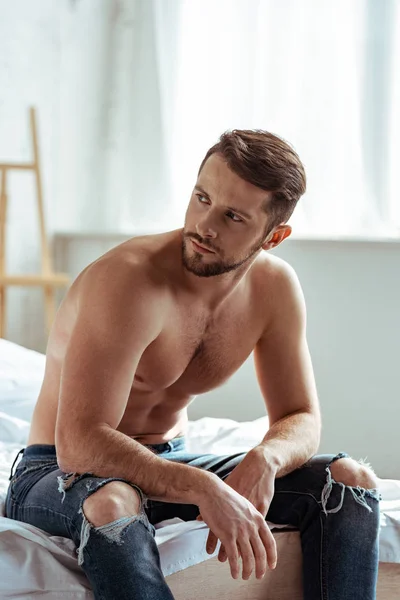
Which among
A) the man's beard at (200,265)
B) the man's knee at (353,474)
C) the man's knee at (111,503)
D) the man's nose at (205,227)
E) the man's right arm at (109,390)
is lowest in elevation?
the man's knee at (353,474)

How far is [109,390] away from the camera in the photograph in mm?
1357

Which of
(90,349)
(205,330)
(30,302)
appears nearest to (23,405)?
(205,330)

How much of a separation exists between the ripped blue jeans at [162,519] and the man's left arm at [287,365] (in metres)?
0.11

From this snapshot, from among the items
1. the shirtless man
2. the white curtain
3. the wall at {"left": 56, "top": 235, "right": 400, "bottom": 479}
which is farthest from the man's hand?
the white curtain

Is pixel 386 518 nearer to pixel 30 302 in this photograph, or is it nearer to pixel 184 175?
pixel 184 175

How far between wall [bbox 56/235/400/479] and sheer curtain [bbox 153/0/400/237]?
0.12 m

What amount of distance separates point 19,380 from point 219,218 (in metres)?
0.94

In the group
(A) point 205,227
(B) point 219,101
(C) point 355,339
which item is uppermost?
(A) point 205,227

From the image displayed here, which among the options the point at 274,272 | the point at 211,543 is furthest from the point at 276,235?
the point at 211,543

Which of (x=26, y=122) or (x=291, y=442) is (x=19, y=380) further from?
(x=26, y=122)

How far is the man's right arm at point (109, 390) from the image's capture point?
4.27ft

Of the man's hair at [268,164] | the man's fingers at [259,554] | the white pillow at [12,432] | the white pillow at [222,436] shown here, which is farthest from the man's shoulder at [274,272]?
the white pillow at [12,432]

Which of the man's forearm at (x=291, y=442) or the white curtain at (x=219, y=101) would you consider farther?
the white curtain at (x=219, y=101)

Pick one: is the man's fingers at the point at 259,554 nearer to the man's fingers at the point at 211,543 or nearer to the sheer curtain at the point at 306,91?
the man's fingers at the point at 211,543
